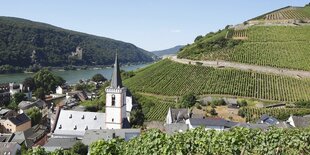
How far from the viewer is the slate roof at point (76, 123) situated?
4128 centimetres

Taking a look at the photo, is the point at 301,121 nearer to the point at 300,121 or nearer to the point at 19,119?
the point at 300,121

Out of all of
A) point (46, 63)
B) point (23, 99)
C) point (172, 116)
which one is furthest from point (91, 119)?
point (46, 63)

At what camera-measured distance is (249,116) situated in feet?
157

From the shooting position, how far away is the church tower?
129 ft

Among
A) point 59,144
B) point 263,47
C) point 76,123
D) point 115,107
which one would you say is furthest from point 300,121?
point 263,47

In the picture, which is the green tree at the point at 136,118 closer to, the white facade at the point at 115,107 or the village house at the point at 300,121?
the white facade at the point at 115,107

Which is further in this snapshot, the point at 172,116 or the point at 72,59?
the point at 72,59

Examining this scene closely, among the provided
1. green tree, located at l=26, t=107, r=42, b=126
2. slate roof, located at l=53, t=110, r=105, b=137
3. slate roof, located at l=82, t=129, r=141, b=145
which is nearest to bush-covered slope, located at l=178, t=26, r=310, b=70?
green tree, located at l=26, t=107, r=42, b=126

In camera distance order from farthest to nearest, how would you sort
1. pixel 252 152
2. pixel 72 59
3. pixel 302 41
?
pixel 72 59 < pixel 302 41 < pixel 252 152

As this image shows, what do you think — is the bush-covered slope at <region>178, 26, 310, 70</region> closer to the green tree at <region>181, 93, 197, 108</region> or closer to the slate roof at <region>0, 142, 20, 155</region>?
the green tree at <region>181, 93, 197, 108</region>

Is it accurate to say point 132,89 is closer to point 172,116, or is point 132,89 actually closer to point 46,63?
point 172,116

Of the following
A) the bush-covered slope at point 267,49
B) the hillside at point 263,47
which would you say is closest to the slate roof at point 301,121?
the hillside at point 263,47

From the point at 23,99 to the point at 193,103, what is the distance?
131 feet

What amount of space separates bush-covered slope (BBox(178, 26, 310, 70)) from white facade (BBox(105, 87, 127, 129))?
107ft
